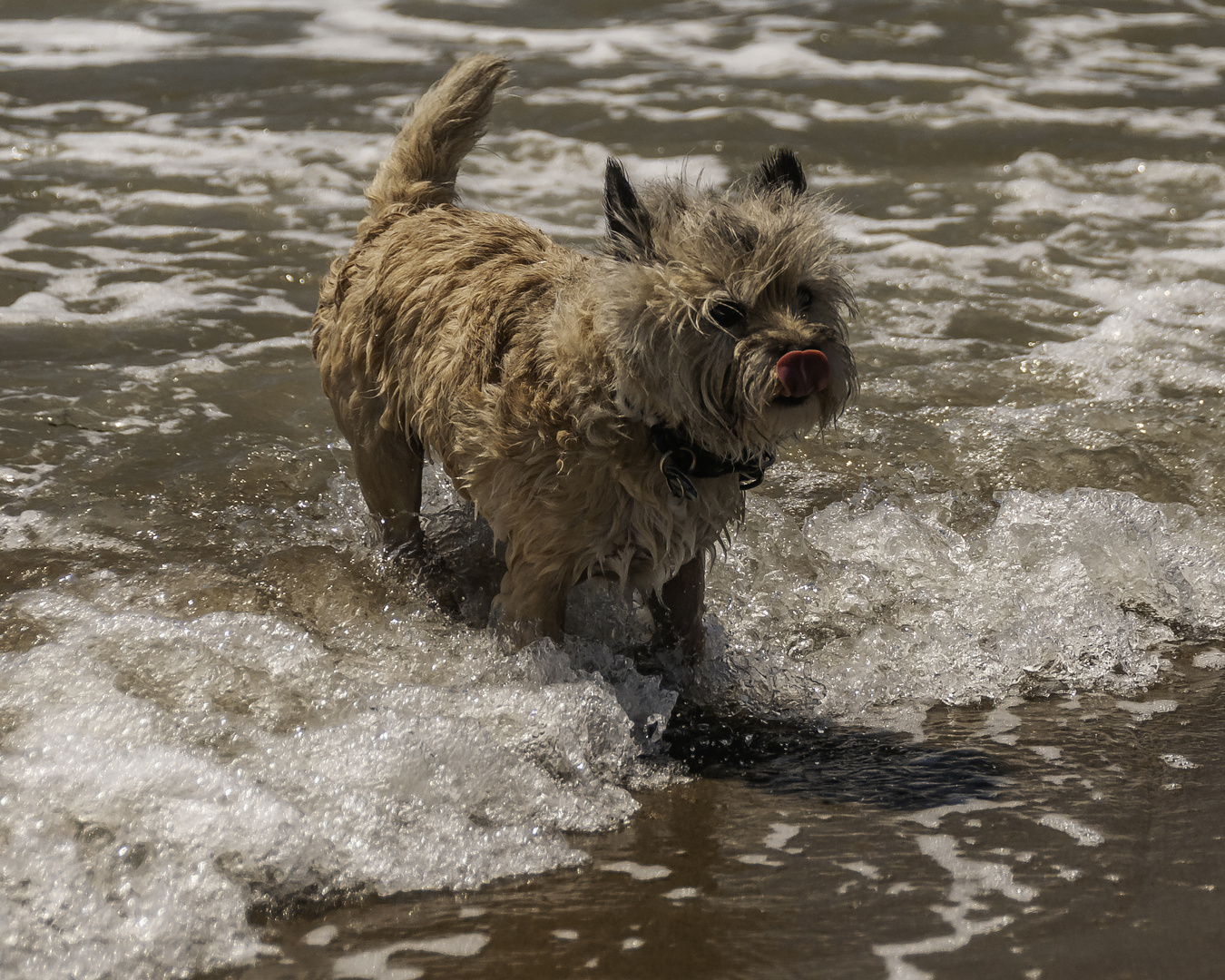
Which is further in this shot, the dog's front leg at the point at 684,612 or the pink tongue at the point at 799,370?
the dog's front leg at the point at 684,612

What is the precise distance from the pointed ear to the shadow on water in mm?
1650

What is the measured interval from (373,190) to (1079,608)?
10.3 feet

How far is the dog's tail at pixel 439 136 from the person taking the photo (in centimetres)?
443

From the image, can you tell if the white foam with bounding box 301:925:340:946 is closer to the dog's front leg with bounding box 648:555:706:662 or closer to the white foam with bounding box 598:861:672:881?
the white foam with bounding box 598:861:672:881

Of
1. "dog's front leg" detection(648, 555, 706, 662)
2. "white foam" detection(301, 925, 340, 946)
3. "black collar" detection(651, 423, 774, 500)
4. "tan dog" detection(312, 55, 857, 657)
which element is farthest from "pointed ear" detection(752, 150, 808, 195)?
"white foam" detection(301, 925, 340, 946)

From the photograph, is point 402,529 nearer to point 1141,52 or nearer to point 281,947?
point 281,947

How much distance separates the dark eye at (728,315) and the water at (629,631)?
33.9 inches

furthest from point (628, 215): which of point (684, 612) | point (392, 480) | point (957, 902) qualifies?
point (957, 902)

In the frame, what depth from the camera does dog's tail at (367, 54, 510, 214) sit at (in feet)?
14.5

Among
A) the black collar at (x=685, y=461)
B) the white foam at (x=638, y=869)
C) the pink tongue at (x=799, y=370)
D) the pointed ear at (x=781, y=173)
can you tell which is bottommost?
the white foam at (x=638, y=869)

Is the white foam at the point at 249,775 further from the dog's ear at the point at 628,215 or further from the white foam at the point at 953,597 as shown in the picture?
the dog's ear at the point at 628,215

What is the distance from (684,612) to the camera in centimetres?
394

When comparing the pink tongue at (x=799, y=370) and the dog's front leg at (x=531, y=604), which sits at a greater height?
the pink tongue at (x=799, y=370)

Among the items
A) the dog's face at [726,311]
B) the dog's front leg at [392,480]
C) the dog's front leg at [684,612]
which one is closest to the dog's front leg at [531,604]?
the dog's front leg at [684,612]
